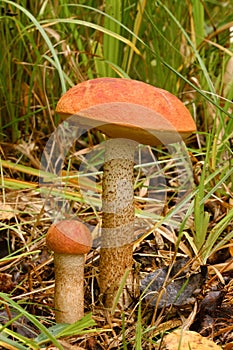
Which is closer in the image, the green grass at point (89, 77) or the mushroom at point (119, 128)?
the mushroom at point (119, 128)

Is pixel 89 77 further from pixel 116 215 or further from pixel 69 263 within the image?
pixel 69 263

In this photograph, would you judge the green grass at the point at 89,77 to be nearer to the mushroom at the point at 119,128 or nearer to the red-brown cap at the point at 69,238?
the mushroom at the point at 119,128

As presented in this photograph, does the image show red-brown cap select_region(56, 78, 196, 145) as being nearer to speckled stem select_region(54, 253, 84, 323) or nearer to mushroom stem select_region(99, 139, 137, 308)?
mushroom stem select_region(99, 139, 137, 308)

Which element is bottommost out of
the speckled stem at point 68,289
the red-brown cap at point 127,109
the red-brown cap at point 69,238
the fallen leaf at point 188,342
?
the fallen leaf at point 188,342

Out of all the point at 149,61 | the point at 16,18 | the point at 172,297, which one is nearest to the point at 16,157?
the point at 16,18

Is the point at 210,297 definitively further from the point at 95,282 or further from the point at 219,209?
the point at 219,209

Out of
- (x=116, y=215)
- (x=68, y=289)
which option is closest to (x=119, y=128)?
(x=116, y=215)

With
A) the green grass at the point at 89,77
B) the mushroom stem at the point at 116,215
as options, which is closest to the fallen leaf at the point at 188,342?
the mushroom stem at the point at 116,215
